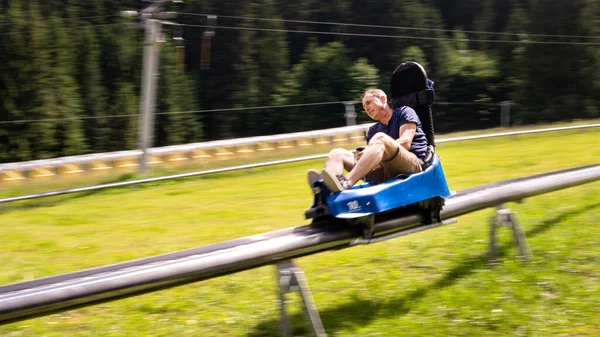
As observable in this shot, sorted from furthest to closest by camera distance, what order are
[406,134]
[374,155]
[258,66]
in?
[258,66]
[406,134]
[374,155]

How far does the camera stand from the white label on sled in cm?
539

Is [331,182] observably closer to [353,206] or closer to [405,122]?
[353,206]

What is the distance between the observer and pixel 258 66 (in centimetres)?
4250

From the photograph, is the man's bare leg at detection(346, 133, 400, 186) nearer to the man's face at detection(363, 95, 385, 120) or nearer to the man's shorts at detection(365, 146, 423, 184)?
the man's shorts at detection(365, 146, 423, 184)

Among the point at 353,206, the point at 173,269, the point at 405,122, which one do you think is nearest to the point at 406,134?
the point at 405,122

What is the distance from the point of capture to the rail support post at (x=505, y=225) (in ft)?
22.4

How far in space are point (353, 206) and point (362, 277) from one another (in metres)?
1.49

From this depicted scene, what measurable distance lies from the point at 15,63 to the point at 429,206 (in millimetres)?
33099

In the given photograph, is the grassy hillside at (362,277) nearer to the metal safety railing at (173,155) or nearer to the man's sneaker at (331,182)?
the man's sneaker at (331,182)

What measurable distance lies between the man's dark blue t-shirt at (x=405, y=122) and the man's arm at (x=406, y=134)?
0.11ft

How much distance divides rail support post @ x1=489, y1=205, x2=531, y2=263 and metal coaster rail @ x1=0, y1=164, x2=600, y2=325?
2.63ft

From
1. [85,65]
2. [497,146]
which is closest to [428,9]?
[85,65]

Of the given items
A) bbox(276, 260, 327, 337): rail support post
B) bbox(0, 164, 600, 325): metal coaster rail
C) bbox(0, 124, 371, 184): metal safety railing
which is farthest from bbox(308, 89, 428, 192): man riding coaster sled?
bbox(0, 124, 371, 184): metal safety railing

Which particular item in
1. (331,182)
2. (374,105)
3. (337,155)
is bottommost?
(331,182)
